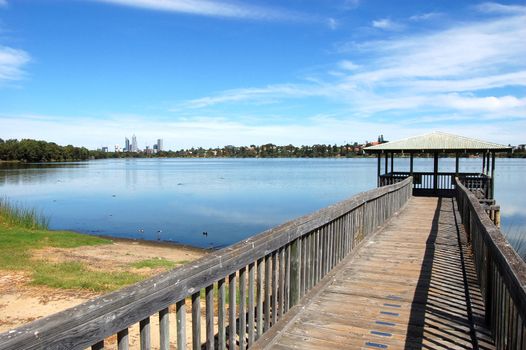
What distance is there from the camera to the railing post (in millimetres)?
4539

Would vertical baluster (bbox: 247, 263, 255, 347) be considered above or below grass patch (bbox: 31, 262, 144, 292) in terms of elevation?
above

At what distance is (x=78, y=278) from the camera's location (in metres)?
10.8

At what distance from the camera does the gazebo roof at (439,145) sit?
20.5 m

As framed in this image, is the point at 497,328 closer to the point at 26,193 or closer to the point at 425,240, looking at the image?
the point at 425,240

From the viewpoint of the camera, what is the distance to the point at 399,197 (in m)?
14.5

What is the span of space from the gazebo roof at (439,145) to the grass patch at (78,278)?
15274 millimetres

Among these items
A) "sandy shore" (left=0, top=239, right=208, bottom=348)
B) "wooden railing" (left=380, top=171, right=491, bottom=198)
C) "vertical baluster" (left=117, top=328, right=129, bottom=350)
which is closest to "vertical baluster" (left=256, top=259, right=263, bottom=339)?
"vertical baluster" (left=117, top=328, right=129, bottom=350)

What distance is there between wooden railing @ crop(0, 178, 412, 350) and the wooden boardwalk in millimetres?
242

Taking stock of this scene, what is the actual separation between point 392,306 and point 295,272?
52.9 inches

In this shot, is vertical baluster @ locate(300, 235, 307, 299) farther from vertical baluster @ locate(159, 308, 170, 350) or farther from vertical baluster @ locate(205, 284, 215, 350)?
vertical baluster @ locate(159, 308, 170, 350)

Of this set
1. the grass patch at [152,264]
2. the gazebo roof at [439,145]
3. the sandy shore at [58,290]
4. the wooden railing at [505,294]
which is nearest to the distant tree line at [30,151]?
the sandy shore at [58,290]

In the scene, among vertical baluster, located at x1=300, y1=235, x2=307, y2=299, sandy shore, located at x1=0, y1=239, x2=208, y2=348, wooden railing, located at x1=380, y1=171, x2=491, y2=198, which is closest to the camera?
vertical baluster, located at x1=300, y1=235, x2=307, y2=299

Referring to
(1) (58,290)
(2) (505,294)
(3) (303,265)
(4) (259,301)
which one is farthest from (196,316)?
(1) (58,290)

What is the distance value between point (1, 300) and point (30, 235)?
29.8ft
